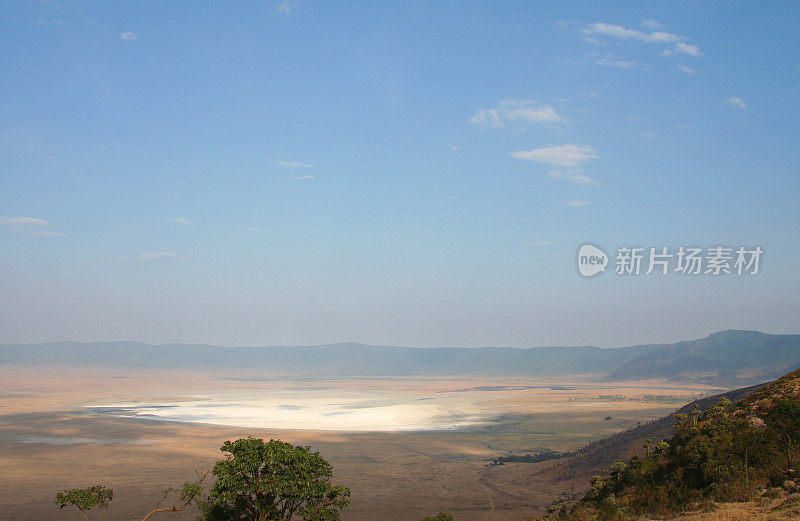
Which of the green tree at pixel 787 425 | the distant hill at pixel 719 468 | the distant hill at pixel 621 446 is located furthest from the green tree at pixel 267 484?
the distant hill at pixel 621 446

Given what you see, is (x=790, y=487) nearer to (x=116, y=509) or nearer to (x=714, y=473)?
(x=714, y=473)

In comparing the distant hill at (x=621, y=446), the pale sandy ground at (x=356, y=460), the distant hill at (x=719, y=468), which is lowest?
the pale sandy ground at (x=356, y=460)

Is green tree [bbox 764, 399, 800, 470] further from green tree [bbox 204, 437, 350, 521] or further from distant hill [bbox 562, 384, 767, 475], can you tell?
distant hill [bbox 562, 384, 767, 475]

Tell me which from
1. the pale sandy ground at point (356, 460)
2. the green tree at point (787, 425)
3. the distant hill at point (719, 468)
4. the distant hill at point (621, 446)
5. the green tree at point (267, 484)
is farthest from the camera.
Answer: the distant hill at point (621, 446)

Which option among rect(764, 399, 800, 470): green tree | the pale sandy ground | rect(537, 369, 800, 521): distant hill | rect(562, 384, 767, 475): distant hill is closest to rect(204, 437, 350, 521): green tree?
rect(537, 369, 800, 521): distant hill

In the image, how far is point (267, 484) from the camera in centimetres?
1931

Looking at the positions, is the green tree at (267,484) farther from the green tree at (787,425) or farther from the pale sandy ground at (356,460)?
the pale sandy ground at (356,460)

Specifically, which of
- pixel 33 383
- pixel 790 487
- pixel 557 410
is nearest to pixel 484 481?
pixel 790 487

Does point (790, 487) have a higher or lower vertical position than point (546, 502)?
higher

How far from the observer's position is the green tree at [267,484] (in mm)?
19219

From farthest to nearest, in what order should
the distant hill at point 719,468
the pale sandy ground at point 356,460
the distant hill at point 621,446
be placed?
the distant hill at point 621,446 → the pale sandy ground at point 356,460 → the distant hill at point 719,468

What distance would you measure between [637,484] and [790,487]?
32.6 feet

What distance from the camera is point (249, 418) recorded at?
92.1m

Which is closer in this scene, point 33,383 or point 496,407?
point 496,407
